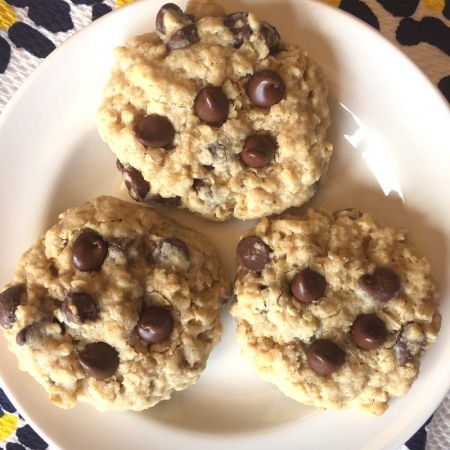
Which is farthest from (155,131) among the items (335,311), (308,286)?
(335,311)

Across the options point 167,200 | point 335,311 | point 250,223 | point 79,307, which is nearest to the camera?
point 79,307

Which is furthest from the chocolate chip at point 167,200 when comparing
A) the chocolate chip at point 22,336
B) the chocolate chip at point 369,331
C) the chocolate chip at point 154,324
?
the chocolate chip at point 369,331

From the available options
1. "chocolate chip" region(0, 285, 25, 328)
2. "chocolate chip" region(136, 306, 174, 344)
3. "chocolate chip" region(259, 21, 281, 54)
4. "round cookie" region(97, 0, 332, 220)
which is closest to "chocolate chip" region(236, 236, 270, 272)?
"round cookie" region(97, 0, 332, 220)

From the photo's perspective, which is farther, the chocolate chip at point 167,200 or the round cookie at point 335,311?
the chocolate chip at point 167,200

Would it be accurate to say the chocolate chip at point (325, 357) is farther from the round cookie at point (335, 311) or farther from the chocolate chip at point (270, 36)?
the chocolate chip at point (270, 36)

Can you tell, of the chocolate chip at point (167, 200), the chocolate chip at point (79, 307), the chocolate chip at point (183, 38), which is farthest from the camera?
the chocolate chip at point (167, 200)

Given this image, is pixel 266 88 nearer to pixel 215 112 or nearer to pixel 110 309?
pixel 215 112

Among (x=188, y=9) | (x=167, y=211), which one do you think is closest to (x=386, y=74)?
(x=188, y=9)
